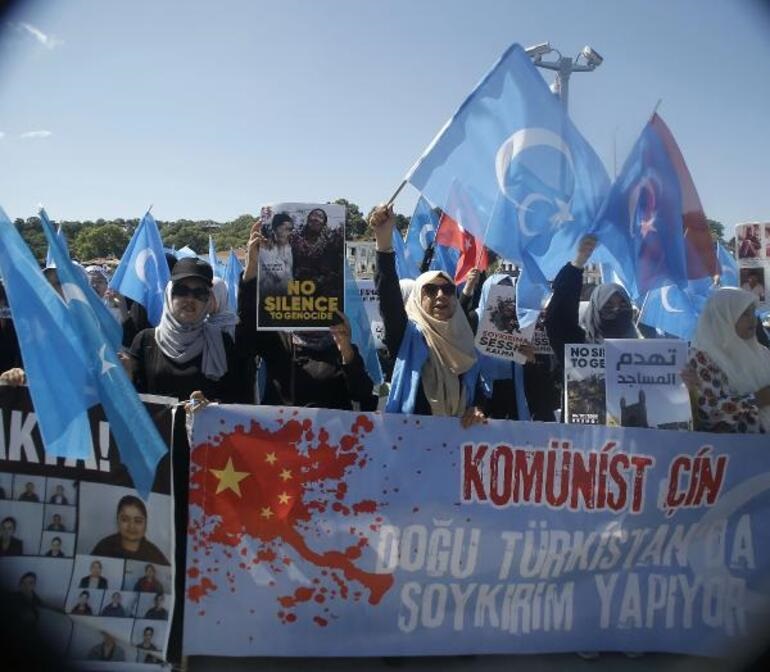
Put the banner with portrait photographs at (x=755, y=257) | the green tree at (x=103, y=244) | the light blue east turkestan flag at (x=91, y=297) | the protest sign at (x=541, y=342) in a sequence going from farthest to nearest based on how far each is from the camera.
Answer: the green tree at (x=103, y=244), the banner with portrait photographs at (x=755, y=257), the protest sign at (x=541, y=342), the light blue east turkestan flag at (x=91, y=297)

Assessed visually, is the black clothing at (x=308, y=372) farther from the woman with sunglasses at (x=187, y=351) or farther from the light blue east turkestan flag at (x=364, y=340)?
the light blue east turkestan flag at (x=364, y=340)

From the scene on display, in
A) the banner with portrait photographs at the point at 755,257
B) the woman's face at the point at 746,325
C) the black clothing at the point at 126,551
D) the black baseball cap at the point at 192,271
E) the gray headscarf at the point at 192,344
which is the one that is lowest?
the black clothing at the point at 126,551

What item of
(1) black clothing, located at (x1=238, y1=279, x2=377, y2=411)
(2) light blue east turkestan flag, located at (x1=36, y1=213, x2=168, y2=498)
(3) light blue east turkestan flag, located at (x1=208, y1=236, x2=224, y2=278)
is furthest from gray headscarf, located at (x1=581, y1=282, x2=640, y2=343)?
(3) light blue east turkestan flag, located at (x1=208, y1=236, x2=224, y2=278)

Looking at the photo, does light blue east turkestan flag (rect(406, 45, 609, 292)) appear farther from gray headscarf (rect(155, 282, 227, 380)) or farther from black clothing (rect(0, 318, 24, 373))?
black clothing (rect(0, 318, 24, 373))

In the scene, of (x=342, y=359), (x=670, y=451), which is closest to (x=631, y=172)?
(x=670, y=451)

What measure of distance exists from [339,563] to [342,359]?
3.33 feet

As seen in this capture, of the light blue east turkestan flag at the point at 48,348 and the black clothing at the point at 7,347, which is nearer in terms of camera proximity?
the light blue east turkestan flag at the point at 48,348

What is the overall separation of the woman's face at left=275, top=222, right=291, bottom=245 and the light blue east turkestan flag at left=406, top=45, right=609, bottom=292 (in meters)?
1.07

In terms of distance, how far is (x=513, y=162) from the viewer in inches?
166

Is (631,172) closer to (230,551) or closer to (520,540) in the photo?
(520,540)

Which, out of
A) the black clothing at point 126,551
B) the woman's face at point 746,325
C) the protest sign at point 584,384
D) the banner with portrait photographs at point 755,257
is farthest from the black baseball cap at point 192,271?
the banner with portrait photographs at point 755,257

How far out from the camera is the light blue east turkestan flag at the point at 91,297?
288 cm

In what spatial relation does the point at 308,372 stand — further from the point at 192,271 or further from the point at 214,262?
the point at 214,262

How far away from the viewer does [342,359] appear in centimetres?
360
